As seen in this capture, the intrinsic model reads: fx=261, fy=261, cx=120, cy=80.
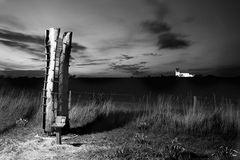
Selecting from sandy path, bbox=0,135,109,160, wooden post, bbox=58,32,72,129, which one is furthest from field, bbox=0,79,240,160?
wooden post, bbox=58,32,72,129

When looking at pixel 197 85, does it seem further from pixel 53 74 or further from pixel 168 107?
pixel 53 74

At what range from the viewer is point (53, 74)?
695 centimetres

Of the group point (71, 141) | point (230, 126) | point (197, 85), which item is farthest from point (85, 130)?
point (197, 85)

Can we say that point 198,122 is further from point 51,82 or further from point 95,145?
point 51,82

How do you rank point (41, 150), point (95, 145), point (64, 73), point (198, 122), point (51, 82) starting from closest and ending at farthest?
point (41, 150)
point (95, 145)
point (51, 82)
point (64, 73)
point (198, 122)

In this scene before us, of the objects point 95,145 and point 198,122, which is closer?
point 95,145

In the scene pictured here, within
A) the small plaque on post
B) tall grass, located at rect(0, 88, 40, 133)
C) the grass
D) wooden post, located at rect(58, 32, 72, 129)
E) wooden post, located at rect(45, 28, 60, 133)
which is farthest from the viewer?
tall grass, located at rect(0, 88, 40, 133)

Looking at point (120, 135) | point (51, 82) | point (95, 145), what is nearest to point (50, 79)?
point (51, 82)

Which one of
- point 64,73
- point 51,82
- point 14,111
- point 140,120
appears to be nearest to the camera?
point 51,82

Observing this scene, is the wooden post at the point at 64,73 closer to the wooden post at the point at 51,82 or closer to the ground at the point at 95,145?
the wooden post at the point at 51,82

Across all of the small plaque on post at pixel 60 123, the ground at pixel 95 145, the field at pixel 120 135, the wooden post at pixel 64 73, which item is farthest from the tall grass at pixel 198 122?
the small plaque on post at pixel 60 123

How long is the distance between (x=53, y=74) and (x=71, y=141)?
1818 mm

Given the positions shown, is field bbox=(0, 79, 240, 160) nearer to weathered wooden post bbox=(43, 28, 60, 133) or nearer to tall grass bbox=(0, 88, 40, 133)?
tall grass bbox=(0, 88, 40, 133)

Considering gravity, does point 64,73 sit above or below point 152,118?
above
